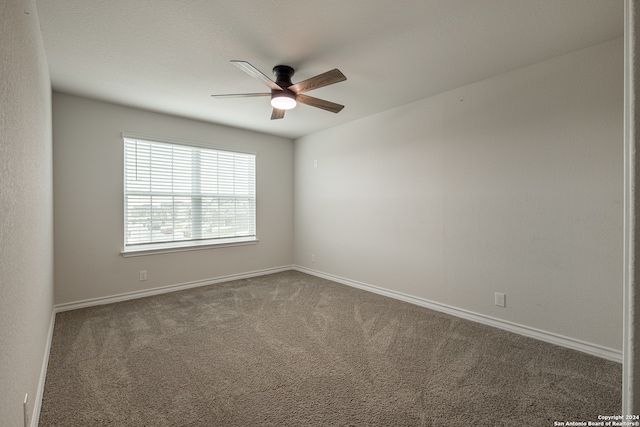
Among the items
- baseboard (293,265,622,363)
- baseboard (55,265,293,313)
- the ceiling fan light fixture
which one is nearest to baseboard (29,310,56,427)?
baseboard (55,265,293,313)

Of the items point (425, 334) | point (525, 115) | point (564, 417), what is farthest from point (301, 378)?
point (525, 115)

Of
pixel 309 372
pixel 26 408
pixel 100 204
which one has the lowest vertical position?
pixel 309 372

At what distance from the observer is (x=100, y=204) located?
348cm

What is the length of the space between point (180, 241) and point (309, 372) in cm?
292

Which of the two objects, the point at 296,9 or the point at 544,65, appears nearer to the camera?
the point at 296,9

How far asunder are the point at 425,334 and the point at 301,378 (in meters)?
1.29

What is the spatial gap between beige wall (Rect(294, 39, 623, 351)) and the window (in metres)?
1.90

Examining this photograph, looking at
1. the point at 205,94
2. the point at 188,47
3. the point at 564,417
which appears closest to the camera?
the point at 564,417

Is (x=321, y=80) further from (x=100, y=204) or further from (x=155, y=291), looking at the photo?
(x=155, y=291)

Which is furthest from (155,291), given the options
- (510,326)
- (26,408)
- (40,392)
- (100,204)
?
(510,326)

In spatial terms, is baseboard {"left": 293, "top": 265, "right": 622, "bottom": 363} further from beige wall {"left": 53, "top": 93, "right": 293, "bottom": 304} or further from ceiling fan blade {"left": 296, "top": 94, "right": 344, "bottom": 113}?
beige wall {"left": 53, "top": 93, "right": 293, "bottom": 304}

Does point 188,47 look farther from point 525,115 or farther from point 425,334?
point 425,334

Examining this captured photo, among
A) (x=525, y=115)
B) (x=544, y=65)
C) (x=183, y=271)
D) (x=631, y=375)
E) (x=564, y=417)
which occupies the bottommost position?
(x=564, y=417)

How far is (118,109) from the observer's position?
3570 mm
